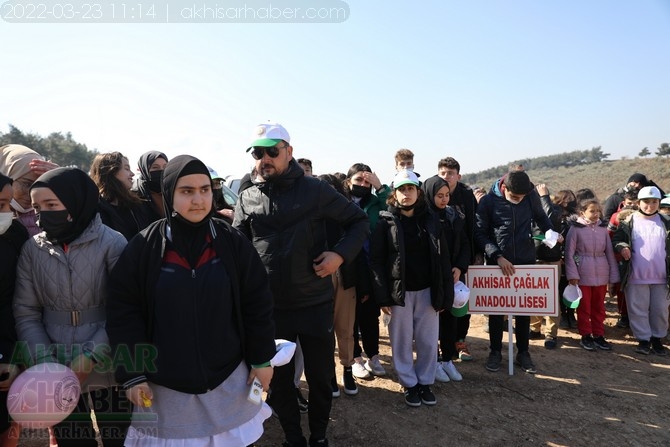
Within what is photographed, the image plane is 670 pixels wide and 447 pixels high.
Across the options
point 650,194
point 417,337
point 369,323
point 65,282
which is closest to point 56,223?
point 65,282

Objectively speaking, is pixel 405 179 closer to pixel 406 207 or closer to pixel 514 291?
pixel 406 207

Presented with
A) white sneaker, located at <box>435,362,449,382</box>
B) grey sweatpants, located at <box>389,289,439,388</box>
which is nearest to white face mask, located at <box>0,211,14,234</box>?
grey sweatpants, located at <box>389,289,439,388</box>

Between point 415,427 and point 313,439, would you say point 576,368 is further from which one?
point 313,439

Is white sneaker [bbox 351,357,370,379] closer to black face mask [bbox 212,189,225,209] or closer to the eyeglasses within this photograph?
black face mask [bbox 212,189,225,209]


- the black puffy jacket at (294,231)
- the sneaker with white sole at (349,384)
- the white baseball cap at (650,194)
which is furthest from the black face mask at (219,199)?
the white baseball cap at (650,194)

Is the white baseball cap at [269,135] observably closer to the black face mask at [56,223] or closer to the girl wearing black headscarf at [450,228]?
the black face mask at [56,223]

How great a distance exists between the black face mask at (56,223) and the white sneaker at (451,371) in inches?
160

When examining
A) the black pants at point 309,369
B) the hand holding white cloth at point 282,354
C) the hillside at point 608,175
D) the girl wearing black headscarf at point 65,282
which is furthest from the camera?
the hillside at point 608,175

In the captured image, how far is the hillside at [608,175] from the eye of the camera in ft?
87.6

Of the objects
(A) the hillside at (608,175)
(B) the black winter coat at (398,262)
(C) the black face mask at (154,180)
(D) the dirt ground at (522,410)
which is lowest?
(D) the dirt ground at (522,410)

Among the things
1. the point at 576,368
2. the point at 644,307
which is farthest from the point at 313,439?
the point at 644,307

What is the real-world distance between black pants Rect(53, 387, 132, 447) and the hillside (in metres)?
27.0

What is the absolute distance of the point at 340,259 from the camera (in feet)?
9.87

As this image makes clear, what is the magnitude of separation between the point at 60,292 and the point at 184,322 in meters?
0.72
